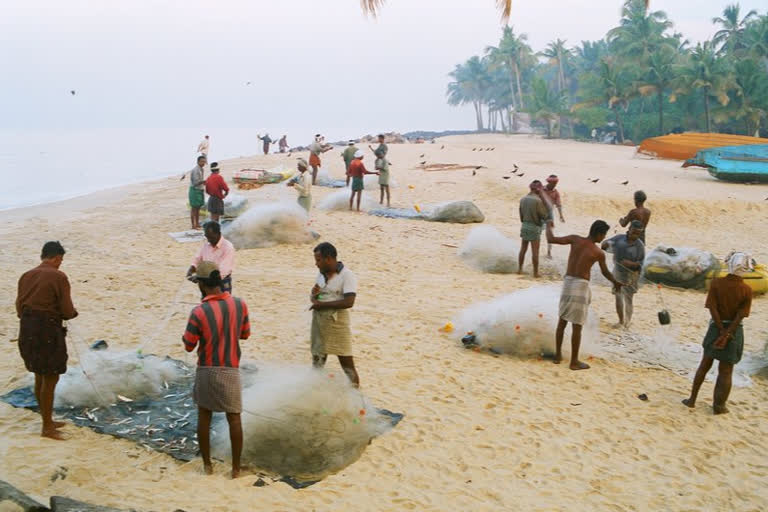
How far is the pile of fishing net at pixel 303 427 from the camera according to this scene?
15.4 feet

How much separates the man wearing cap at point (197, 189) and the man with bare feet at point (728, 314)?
916cm

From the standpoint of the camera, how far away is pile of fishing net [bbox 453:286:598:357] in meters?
7.15

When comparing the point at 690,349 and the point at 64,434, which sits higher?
the point at 64,434

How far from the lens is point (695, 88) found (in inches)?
1555

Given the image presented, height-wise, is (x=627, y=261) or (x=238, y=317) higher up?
(x=238, y=317)

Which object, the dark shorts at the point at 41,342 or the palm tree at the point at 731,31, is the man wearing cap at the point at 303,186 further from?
the palm tree at the point at 731,31

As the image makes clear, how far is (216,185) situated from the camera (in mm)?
12008

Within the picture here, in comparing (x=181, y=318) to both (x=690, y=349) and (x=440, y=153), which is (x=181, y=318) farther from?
(x=440, y=153)

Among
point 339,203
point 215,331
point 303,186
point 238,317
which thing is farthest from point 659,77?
point 215,331

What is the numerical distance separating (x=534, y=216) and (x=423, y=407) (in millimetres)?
5165

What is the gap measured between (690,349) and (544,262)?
374 centimetres

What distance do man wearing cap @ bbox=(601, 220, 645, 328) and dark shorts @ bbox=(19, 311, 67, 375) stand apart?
5.79m

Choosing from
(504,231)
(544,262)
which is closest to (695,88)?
(504,231)

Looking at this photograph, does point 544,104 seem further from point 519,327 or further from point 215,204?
point 519,327
